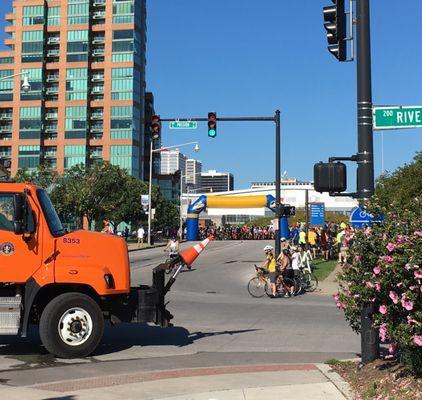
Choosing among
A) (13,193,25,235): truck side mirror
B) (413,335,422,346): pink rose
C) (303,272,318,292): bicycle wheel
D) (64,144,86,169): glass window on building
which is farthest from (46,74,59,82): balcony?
(413,335,422,346): pink rose

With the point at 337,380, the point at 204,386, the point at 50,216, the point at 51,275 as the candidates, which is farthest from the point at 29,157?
the point at 337,380

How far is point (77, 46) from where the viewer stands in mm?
116750

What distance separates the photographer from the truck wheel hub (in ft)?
27.3

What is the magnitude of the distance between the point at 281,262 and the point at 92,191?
141 ft

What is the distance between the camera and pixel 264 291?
17.6 m

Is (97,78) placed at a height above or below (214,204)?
above

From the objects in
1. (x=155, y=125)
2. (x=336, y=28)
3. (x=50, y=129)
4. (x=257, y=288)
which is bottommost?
(x=257, y=288)

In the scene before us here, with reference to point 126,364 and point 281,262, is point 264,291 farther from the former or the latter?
point 126,364

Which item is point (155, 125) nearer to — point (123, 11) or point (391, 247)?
point (391, 247)

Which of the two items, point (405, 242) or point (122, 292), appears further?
point (122, 292)

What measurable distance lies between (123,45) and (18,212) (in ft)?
369

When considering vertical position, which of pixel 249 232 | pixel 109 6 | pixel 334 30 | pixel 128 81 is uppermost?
pixel 109 6

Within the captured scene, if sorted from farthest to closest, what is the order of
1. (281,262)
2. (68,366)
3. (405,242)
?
(281,262), (68,366), (405,242)

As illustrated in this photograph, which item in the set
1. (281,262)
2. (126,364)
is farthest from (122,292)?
(281,262)
